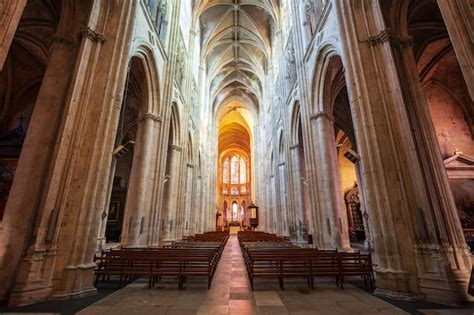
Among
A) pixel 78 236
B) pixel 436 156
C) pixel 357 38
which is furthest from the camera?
pixel 357 38

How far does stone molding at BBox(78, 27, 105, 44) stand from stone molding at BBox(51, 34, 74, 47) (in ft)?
1.26

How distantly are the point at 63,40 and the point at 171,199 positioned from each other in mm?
10193

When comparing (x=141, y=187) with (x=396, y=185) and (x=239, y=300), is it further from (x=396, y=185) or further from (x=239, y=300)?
(x=396, y=185)

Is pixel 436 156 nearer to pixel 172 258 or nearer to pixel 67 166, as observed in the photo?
pixel 172 258

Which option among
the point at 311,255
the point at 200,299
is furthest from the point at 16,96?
the point at 311,255

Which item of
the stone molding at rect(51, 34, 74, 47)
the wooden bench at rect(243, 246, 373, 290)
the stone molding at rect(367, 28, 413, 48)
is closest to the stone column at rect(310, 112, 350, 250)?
the wooden bench at rect(243, 246, 373, 290)

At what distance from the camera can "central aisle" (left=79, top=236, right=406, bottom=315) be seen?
402 centimetres

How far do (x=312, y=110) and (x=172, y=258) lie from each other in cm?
956

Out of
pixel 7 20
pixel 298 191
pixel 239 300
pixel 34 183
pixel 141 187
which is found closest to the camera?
pixel 7 20

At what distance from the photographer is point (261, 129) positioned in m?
32.5

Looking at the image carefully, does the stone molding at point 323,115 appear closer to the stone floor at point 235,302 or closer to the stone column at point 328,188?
the stone column at point 328,188

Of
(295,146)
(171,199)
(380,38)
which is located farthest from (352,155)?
(171,199)

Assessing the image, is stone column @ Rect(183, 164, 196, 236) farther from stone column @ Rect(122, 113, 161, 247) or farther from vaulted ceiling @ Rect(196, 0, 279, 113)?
vaulted ceiling @ Rect(196, 0, 279, 113)

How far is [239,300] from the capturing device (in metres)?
4.58
